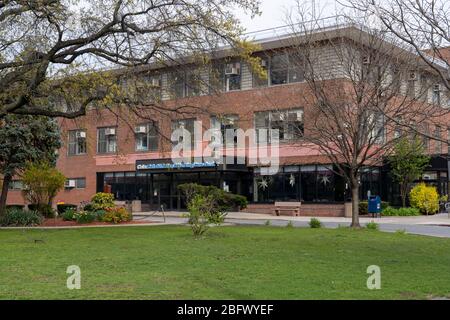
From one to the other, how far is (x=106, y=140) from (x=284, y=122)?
89.7 ft

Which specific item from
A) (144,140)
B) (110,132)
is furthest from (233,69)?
(110,132)

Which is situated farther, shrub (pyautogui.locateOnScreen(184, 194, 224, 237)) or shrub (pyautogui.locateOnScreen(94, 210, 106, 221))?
shrub (pyautogui.locateOnScreen(94, 210, 106, 221))

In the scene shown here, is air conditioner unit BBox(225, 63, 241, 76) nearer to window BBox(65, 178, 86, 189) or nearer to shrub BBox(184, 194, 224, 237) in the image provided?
window BBox(65, 178, 86, 189)

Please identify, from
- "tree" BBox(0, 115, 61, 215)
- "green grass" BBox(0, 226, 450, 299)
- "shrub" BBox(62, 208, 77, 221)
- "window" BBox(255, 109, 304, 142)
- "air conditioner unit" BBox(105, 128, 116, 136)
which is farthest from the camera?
"air conditioner unit" BBox(105, 128, 116, 136)

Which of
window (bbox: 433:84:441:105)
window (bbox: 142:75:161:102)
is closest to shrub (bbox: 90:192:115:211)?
window (bbox: 142:75:161:102)

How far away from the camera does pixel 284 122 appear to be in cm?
2544

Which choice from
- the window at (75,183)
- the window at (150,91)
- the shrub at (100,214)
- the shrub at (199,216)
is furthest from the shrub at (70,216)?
the window at (75,183)

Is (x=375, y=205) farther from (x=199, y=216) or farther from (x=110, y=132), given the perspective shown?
(x=110, y=132)

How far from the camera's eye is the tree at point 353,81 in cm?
2098

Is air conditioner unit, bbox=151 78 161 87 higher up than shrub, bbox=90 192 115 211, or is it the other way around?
air conditioner unit, bbox=151 78 161 87

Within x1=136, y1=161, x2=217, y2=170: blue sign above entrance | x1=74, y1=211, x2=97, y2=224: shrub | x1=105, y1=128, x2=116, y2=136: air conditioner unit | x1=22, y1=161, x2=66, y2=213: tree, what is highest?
x1=105, y1=128, x2=116, y2=136: air conditioner unit

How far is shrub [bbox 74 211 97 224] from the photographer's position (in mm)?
26719

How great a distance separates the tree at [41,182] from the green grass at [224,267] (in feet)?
45.5

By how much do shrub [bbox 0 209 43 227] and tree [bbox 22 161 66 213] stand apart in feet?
14.1
